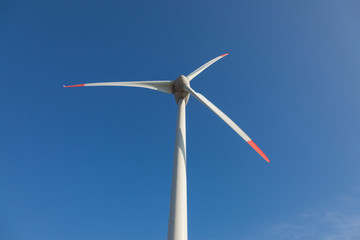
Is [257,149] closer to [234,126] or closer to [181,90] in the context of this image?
[234,126]

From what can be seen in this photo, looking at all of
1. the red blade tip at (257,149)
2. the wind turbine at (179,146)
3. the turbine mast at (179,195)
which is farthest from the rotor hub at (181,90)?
the red blade tip at (257,149)

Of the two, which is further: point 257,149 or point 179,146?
point 257,149

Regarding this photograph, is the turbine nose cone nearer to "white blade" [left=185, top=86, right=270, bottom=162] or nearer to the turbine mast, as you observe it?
"white blade" [left=185, top=86, right=270, bottom=162]

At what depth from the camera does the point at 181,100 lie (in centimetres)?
1672

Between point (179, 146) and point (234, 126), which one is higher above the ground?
point (234, 126)

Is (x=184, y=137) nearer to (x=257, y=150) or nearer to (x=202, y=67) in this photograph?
(x=257, y=150)

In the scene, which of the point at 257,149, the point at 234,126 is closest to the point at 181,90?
the point at 234,126

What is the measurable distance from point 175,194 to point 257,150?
5459mm

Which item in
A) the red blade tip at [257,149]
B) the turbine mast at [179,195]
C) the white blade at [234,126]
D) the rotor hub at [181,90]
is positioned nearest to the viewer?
the turbine mast at [179,195]

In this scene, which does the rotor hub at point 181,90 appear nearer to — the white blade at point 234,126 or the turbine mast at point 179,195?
the white blade at point 234,126

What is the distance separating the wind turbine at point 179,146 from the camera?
32.2 ft

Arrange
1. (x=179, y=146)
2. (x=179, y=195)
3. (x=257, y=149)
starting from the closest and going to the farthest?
(x=179, y=195) → (x=179, y=146) → (x=257, y=149)

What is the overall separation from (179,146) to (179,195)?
300 centimetres

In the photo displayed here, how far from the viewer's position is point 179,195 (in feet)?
34.7
